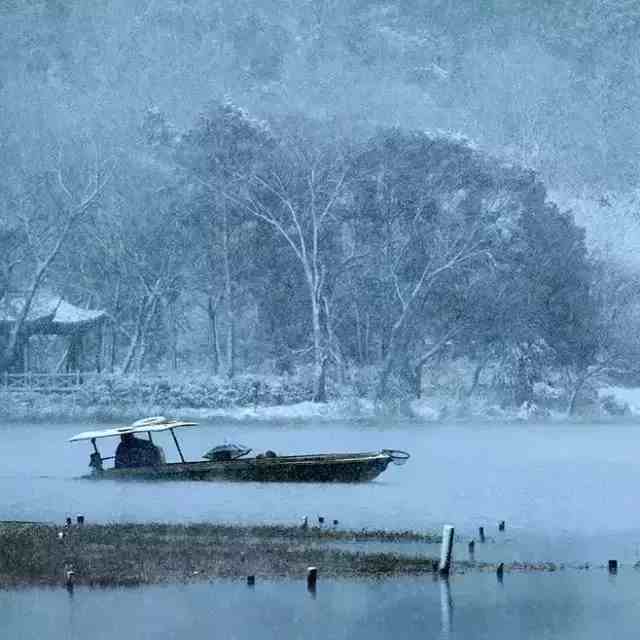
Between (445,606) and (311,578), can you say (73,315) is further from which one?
(445,606)

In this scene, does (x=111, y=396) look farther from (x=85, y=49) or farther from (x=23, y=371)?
(x=85, y=49)

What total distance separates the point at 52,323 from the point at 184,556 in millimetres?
34485

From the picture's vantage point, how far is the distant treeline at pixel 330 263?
5253 centimetres

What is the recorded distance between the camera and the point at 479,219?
52312 millimetres

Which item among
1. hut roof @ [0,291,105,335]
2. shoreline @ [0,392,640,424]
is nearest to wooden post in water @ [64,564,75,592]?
shoreline @ [0,392,640,424]

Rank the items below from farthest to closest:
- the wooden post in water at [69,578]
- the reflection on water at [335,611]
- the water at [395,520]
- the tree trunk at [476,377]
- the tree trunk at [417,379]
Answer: the tree trunk at [417,379]
the tree trunk at [476,377]
the wooden post in water at [69,578]
the water at [395,520]
the reflection on water at [335,611]

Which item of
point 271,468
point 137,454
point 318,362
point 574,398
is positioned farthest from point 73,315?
point 271,468

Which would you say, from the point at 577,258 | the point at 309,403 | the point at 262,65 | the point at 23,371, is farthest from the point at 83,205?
the point at 262,65

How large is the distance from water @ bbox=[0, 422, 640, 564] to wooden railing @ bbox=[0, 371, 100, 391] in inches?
204

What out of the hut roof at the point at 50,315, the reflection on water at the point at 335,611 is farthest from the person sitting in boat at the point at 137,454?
the hut roof at the point at 50,315

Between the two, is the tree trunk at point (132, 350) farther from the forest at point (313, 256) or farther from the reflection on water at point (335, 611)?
the reflection on water at point (335, 611)

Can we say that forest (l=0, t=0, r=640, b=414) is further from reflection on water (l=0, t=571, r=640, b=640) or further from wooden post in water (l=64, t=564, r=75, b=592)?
reflection on water (l=0, t=571, r=640, b=640)

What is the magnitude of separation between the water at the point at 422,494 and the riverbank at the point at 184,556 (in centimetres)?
155

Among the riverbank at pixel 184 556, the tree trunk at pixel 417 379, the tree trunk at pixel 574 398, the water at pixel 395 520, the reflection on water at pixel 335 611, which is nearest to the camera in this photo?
the reflection on water at pixel 335 611
